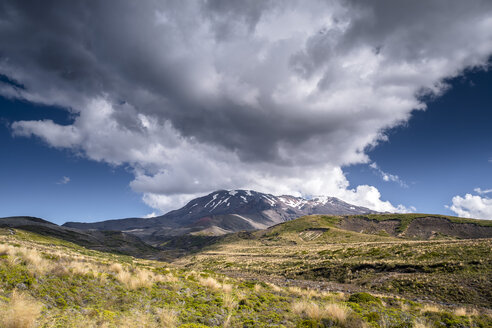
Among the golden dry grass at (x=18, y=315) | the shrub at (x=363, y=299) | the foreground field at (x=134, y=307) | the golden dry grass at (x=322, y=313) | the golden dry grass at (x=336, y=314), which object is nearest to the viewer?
the golden dry grass at (x=18, y=315)

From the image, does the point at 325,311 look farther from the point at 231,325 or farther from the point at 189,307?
the point at 189,307

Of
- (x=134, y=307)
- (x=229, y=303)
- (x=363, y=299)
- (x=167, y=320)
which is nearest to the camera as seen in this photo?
(x=167, y=320)

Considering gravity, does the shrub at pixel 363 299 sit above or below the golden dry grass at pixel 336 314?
below

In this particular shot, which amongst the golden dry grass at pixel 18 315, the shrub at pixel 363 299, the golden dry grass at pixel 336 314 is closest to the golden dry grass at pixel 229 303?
the golden dry grass at pixel 336 314

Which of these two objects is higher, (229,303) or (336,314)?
(336,314)

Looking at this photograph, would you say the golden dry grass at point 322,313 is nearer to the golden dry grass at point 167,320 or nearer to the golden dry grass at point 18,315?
the golden dry grass at point 167,320

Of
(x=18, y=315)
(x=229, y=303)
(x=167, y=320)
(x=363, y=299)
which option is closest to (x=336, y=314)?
(x=229, y=303)

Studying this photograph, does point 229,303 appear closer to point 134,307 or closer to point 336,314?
point 134,307

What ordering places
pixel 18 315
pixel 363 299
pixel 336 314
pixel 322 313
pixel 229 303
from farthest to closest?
1. pixel 363 299
2. pixel 229 303
3. pixel 322 313
4. pixel 336 314
5. pixel 18 315

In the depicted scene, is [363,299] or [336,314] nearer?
[336,314]

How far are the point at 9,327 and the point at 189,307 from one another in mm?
6279

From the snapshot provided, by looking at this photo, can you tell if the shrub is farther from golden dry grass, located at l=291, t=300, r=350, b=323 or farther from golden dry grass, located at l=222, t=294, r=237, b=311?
golden dry grass, located at l=222, t=294, r=237, b=311

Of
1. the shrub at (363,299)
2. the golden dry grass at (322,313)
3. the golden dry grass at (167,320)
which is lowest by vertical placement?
the shrub at (363,299)

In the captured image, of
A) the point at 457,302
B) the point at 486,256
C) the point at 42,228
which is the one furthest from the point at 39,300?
the point at 42,228
